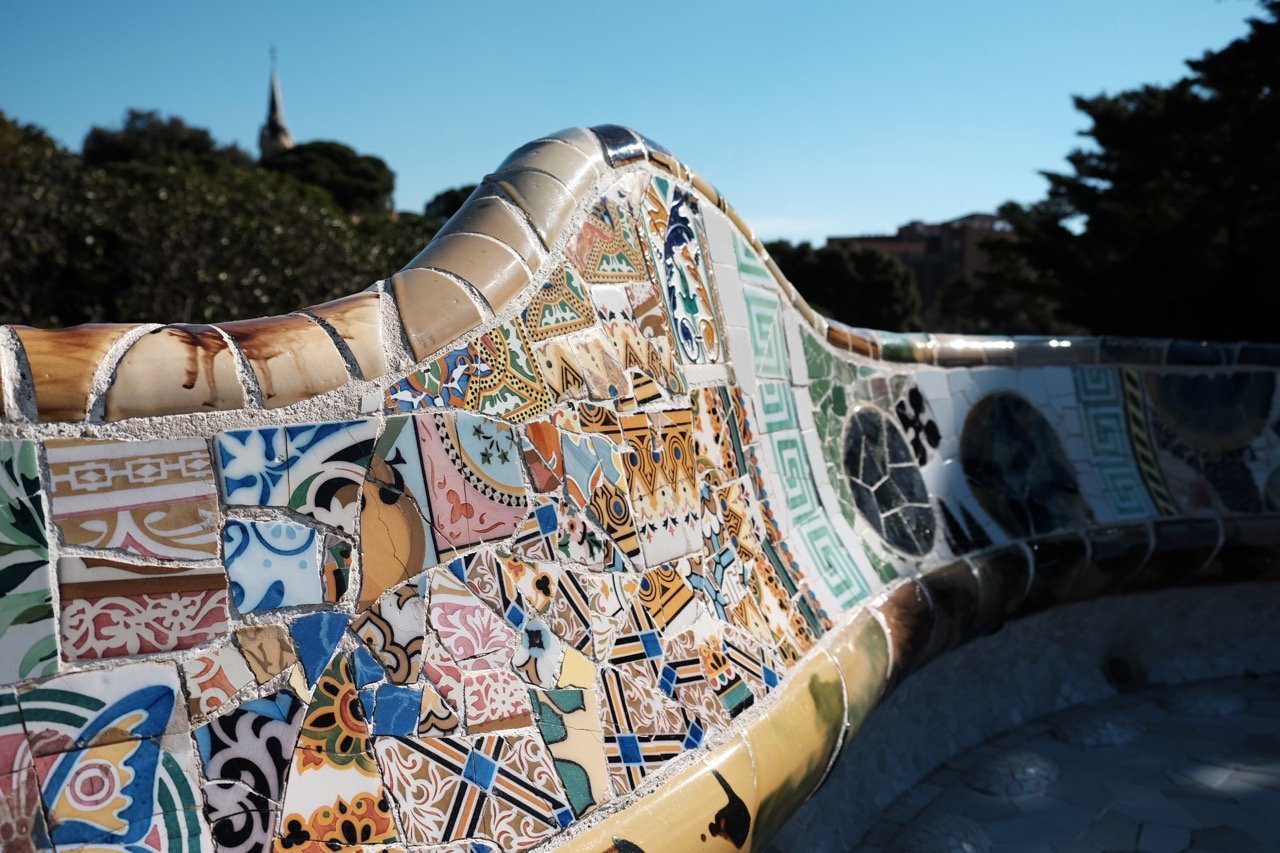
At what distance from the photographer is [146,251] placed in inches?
485

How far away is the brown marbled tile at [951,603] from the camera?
2.77 m

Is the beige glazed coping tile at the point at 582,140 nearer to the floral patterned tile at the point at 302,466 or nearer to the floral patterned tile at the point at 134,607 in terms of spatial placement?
the floral patterned tile at the point at 302,466

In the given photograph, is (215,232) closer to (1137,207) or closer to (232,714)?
(1137,207)

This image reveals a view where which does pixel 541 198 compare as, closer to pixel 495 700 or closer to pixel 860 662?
pixel 495 700

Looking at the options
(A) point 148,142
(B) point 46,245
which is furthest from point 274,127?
(B) point 46,245

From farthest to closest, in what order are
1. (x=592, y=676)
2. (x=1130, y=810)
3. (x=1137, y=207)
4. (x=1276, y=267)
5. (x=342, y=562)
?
(x=1137, y=207) → (x=1276, y=267) → (x=1130, y=810) → (x=592, y=676) → (x=342, y=562)

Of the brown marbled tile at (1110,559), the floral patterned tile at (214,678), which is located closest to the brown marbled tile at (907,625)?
the brown marbled tile at (1110,559)

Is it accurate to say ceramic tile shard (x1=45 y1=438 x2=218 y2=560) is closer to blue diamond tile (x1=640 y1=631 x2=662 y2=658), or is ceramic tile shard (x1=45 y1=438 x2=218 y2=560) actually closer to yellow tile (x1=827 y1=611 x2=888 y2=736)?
blue diamond tile (x1=640 y1=631 x2=662 y2=658)

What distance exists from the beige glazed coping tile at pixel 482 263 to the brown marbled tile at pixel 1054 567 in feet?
6.47

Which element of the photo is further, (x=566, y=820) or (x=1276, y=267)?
(x=1276, y=267)

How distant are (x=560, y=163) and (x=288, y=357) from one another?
777mm

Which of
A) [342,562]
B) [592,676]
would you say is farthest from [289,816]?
[592,676]

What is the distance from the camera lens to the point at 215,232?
12641 mm

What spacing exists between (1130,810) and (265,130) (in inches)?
2028
